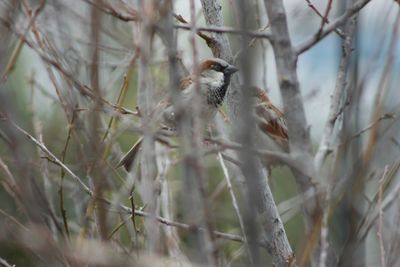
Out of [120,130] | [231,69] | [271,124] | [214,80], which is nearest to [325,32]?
[120,130]

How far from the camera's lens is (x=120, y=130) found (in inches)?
65.1

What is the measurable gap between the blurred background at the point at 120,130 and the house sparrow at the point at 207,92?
108 mm

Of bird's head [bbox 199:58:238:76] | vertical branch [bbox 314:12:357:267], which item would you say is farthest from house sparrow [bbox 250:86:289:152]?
vertical branch [bbox 314:12:357:267]

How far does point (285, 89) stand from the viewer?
1688mm

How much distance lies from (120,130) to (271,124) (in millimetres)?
2126

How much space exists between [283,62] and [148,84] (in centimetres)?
36

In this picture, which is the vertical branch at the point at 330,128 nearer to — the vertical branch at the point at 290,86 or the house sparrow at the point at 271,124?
the vertical branch at the point at 290,86

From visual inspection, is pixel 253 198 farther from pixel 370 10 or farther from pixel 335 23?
pixel 370 10

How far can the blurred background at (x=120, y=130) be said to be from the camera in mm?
1510

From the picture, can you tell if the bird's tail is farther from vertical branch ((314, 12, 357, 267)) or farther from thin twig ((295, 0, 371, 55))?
thin twig ((295, 0, 371, 55))

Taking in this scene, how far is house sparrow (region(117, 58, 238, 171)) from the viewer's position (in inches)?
116

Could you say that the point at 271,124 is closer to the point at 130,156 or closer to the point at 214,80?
the point at 214,80

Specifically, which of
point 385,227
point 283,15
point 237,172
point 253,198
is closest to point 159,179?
point 237,172

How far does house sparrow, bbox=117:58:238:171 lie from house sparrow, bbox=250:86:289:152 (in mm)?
264
